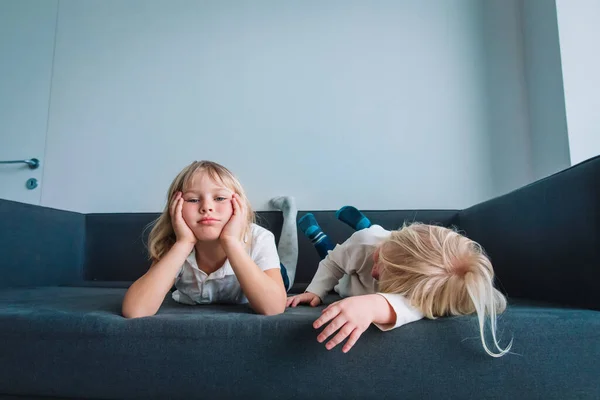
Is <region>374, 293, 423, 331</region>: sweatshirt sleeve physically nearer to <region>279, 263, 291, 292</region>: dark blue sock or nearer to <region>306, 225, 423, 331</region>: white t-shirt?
<region>306, 225, 423, 331</region>: white t-shirt

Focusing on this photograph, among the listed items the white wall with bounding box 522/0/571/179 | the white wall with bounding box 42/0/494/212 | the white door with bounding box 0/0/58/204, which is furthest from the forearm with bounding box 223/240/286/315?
the white door with bounding box 0/0/58/204

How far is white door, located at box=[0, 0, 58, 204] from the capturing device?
189 centimetres

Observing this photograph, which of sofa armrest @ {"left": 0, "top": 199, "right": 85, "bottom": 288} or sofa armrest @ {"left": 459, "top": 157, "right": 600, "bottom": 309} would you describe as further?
sofa armrest @ {"left": 0, "top": 199, "right": 85, "bottom": 288}

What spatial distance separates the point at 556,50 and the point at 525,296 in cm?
96

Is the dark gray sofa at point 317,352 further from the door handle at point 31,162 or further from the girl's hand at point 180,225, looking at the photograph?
the door handle at point 31,162

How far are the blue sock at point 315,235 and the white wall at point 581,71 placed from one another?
0.89 meters

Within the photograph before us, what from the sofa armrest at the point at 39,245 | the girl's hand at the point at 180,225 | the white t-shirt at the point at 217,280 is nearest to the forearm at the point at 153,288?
the girl's hand at the point at 180,225

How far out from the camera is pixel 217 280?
0.99 m

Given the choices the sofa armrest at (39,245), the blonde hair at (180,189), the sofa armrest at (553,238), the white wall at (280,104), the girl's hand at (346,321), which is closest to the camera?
the girl's hand at (346,321)

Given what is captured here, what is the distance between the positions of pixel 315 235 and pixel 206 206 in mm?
627

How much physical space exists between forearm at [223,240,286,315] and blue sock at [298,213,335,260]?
1.93 feet

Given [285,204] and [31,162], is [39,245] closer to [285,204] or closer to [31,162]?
[31,162]

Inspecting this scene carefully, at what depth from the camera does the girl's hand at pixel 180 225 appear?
2.79ft

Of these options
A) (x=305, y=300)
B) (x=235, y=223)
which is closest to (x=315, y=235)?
(x=305, y=300)
